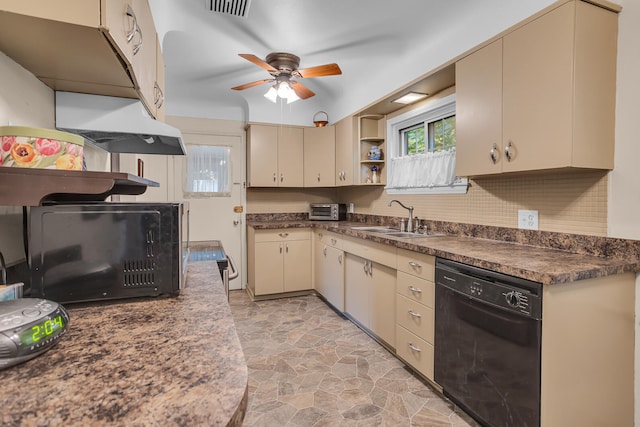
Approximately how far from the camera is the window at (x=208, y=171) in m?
4.05

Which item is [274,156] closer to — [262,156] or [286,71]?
[262,156]

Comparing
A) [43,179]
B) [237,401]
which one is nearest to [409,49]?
[43,179]

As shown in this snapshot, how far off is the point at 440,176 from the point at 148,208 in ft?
7.62

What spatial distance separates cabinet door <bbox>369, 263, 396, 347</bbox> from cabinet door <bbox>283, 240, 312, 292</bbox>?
130 centimetres

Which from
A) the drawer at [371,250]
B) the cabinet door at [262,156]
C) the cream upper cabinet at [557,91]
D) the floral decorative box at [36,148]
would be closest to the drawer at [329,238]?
the drawer at [371,250]

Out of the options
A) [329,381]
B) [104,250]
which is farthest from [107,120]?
[329,381]

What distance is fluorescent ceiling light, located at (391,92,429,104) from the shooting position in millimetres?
2740

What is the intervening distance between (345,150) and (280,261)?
1.49 m

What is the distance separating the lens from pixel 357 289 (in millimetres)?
2957

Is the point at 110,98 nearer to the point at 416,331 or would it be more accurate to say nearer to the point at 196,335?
the point at 196,335

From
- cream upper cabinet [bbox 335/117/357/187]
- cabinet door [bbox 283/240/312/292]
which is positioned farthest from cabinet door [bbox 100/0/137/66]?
cabinet door [bbox 283/240/312/292]

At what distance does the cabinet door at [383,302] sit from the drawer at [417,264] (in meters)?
0.22

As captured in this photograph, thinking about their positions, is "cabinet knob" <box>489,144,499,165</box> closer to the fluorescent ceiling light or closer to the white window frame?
the fluorescent ceiling light

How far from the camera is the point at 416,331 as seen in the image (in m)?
2.09
